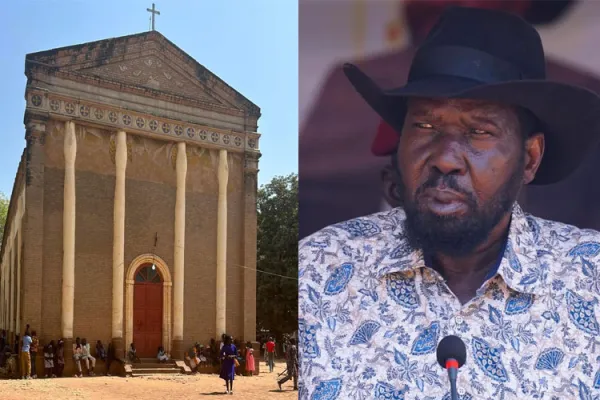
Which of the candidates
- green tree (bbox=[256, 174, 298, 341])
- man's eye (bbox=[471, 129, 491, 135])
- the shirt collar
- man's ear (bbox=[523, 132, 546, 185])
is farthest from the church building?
man's ear (bbox=[523, 132, 546, 185])

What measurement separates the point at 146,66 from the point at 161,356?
7.19 metres

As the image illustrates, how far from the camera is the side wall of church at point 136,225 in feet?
55.7

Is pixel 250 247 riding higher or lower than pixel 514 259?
higher

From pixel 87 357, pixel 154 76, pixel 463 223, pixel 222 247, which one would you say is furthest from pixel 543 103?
pixel 154 76

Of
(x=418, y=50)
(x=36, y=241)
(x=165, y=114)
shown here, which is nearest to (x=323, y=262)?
(x=418, y=50)

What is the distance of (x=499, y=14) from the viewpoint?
5238 millimetres

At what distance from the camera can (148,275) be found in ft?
60.1

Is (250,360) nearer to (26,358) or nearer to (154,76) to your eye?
(26,358)

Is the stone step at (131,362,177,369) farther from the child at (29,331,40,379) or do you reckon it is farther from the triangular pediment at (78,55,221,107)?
the triangular pediment at (78,55,221,107)

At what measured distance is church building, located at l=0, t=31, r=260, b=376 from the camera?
16797 millimetres

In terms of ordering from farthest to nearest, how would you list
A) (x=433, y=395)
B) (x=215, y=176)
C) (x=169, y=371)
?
(x=215, y=176), (x=169, y=371), (x=433, y=395)

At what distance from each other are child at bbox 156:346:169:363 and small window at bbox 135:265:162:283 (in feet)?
5.39

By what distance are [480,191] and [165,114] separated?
14617 mm

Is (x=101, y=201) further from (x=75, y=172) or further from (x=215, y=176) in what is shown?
(x=215, y=176)
